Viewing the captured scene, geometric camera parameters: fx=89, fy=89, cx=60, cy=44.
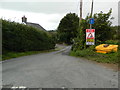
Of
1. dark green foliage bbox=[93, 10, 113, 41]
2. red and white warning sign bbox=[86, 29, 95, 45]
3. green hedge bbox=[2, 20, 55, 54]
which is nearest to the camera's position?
red and white warning sign bbox=[86, 29, 95, 45]

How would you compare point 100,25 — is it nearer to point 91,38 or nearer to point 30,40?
point 91,38

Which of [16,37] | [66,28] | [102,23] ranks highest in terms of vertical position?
[66,28]

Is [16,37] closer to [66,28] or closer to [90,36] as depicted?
[90,36]

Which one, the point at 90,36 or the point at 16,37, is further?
the point at 16,37

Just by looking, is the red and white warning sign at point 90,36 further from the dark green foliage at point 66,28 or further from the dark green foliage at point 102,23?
the dark green foliage at point 66,28

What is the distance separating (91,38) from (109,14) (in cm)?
535

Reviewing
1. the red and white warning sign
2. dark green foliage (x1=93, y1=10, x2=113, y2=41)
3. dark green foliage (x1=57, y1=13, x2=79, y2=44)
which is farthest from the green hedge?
dark green foliage (x1=57, y1=13, x2=79, y2=44)

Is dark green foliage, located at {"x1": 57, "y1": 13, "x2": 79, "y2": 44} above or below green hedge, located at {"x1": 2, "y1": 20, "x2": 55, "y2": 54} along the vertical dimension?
above

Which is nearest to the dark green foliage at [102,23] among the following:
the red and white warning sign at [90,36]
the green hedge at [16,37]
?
the red and white warning sign at [90,36]

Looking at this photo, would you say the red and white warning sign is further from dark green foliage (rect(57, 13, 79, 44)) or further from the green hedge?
dark green foliage (rect(57, 13, 79, 44))

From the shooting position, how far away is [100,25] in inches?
386

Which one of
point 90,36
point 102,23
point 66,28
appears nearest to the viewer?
point 90,36

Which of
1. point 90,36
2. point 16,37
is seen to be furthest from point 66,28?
point 90,36

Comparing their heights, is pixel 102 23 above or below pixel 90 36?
above
